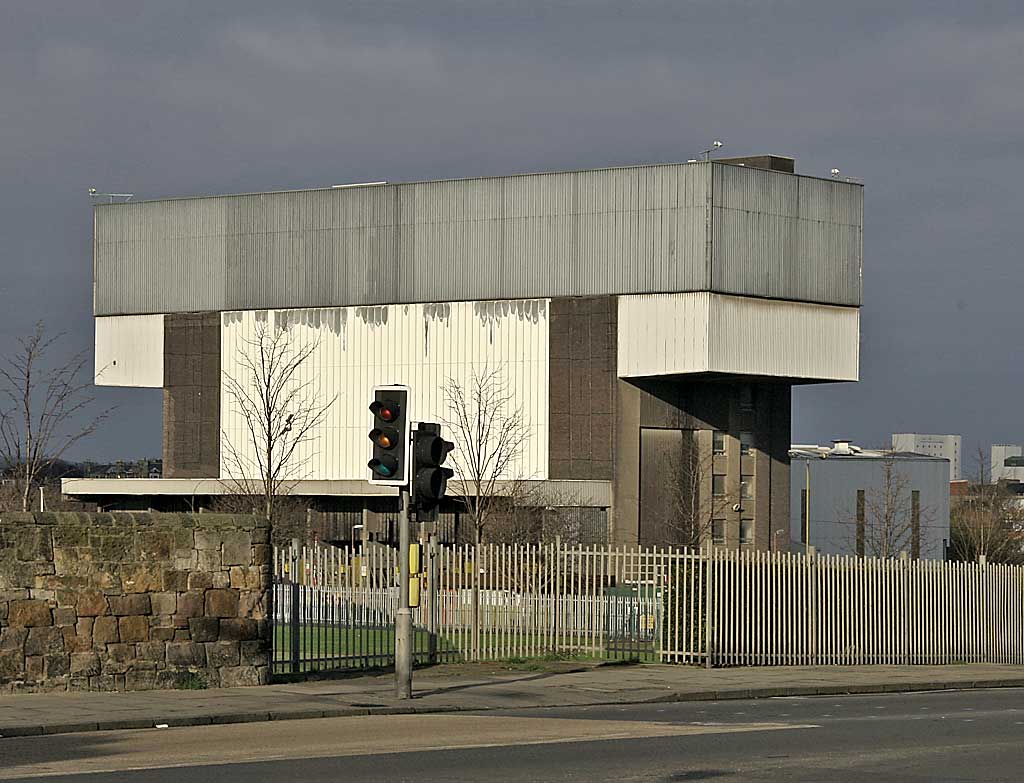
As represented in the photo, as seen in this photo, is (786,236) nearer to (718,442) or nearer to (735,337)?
(735,337)

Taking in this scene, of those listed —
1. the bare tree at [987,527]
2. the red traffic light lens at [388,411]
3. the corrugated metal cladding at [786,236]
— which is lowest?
the bare tree at [987,527]

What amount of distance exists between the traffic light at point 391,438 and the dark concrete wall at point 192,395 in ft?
208

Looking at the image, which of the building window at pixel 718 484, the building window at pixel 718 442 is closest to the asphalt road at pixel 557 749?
the building window at pixel 718 484

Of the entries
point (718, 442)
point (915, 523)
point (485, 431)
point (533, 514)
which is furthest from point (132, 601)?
point (915, 523)

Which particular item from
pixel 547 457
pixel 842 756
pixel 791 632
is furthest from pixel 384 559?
pixel 547 457

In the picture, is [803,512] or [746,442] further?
[803,512]

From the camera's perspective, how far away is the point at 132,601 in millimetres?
23188

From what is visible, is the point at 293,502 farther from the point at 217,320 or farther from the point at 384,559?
the point at 384,559

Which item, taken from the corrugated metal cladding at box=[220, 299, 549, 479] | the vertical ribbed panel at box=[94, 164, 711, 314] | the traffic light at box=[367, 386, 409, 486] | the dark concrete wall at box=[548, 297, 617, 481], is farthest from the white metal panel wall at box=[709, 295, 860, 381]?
the traffic light at box=[367, 386, 409, 486]

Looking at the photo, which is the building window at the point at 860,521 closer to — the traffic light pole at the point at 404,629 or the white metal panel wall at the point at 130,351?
the white metal panel wall at the point at 130,351

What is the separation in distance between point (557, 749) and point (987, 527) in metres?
93.1

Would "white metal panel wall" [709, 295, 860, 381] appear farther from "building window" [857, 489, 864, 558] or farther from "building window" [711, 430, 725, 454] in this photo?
"building window" [857, 489, 864, 558]

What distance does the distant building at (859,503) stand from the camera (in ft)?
330

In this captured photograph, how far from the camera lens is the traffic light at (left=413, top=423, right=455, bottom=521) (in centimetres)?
2255
